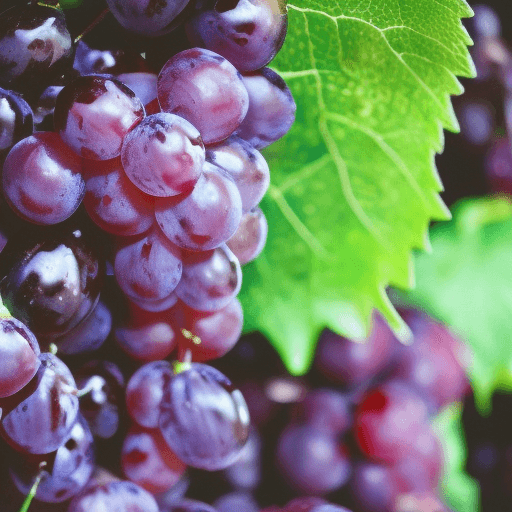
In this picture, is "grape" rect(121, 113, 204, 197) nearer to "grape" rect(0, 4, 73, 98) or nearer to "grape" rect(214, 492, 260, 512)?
"grape" rect(0, 4, 73, 98)

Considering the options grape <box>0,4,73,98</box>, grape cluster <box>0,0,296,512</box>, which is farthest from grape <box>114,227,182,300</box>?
grape <box>0,4,73,98</box>

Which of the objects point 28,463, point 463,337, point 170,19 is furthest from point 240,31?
point 463,337

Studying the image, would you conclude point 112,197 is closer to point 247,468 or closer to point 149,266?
point 149,266

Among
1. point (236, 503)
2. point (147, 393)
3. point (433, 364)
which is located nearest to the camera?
point (147, 393)

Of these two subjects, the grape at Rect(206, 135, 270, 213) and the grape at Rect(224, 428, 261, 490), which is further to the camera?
the grape at Rect(224, 428, 261, 490)

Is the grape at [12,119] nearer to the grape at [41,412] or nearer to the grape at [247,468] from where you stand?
the grape at [41,412]

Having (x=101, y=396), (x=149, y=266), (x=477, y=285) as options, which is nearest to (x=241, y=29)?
(x=149, y=266)
